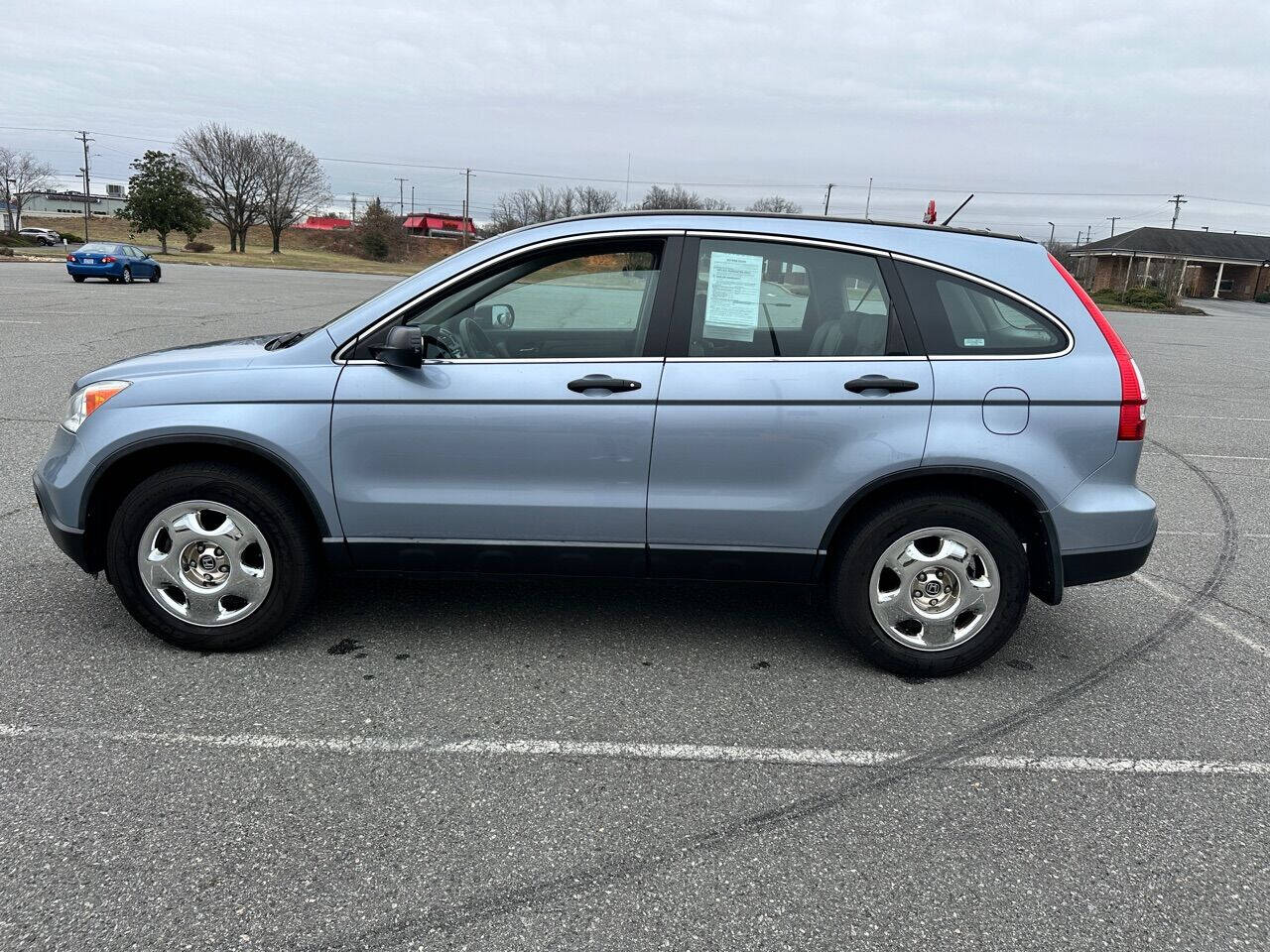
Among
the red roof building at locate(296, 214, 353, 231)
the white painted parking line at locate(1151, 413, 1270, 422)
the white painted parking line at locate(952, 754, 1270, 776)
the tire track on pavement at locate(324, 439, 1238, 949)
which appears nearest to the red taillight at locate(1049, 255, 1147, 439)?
the tire track on pavement at locate(324, 439, 1238, 949)

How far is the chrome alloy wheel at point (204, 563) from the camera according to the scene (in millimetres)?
3867

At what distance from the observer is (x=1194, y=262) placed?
7862 cm

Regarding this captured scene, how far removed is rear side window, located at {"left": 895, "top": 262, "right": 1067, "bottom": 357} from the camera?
12.5ft

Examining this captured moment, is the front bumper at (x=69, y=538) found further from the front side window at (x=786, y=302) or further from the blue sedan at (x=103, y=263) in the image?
the blue sedan at (x=103, y=263)

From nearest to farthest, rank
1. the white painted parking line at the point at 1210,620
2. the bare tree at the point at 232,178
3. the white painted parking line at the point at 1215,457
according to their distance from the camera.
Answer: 1. the white painted parking line at the point at 1210,620
2. the white painted parking line at the point at 1215,457
3. the bare tree at the point at 232,178

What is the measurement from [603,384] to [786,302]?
80cm

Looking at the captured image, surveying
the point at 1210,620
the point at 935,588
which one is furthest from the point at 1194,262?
the point at 935,588

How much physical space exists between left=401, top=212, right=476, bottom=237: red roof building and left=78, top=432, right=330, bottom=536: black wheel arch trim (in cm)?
9896

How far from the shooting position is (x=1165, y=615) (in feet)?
15.8

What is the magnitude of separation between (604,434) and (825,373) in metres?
0.89

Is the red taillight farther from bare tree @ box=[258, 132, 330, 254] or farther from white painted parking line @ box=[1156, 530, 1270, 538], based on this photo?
bare tree @ box=[258, 132, 330, 254]

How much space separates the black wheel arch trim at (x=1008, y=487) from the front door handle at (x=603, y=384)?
3.13ft

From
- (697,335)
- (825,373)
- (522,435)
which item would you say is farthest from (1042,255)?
(522,435)

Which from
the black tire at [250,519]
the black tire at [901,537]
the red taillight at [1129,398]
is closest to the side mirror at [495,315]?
the black tire at [250,519]
